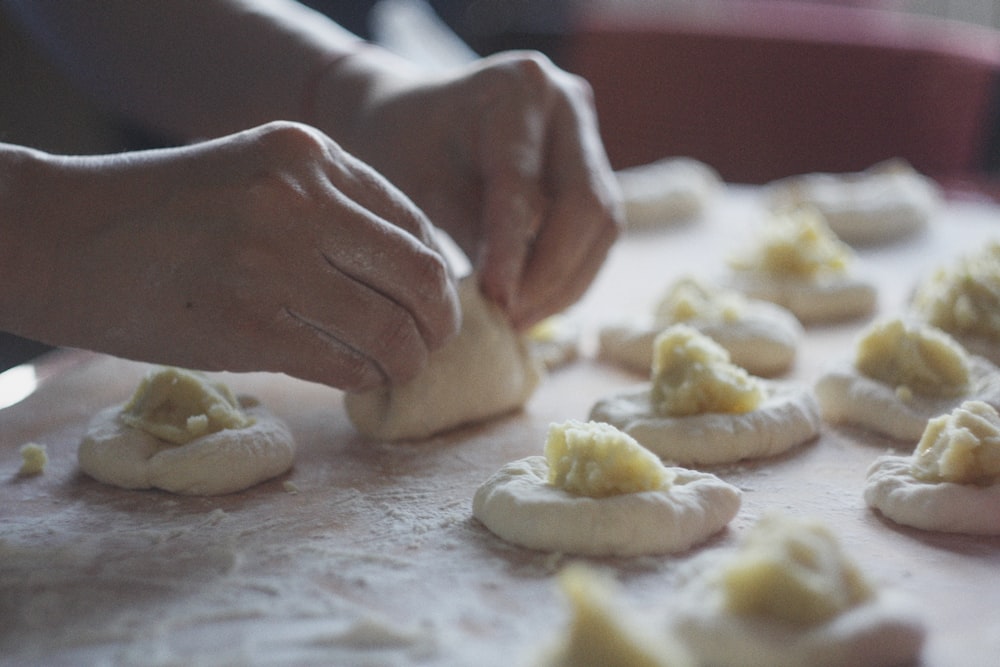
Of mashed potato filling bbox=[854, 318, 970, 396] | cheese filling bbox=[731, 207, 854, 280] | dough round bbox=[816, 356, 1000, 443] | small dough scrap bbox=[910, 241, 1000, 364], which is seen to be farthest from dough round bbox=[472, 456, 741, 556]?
cheese filling bbox=[731, 207, 854, 280]

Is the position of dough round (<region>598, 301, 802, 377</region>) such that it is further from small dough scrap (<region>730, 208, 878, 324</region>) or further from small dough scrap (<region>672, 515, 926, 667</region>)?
small dough scrap (<region>672, 515, 926, 667</region>)

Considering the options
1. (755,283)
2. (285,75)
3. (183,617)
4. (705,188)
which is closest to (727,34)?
(705,188)

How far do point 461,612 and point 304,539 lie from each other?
37cm

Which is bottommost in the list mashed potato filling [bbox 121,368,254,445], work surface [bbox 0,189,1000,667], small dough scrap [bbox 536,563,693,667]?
work surface [bbox 0,189,1000,667]

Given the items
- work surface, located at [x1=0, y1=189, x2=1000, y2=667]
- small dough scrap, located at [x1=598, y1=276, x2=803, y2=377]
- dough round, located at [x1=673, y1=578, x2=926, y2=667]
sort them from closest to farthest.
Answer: dough round, located at [x1=673, y1=578, x2=926, y2=667] → work surface, located at [x1=0, y1=189, x2=1000, y2=667] → small dough scrap, located at [x1=598, y1=276, x2=803, y2=377]

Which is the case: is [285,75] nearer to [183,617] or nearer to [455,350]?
[455,350]

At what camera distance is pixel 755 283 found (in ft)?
10.4

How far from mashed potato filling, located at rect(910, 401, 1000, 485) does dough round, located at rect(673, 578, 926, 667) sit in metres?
0.48

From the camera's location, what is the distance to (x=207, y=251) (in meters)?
1.76

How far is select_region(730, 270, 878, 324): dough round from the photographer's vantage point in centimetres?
304

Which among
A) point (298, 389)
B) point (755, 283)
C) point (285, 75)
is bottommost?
point (298, 389)

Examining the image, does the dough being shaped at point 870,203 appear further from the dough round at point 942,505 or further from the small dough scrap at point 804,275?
the dough round at point 942,505

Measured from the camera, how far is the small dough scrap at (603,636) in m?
1.21

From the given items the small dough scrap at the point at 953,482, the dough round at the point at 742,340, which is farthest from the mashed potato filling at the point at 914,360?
the small dough scrap at the point at 953,482
